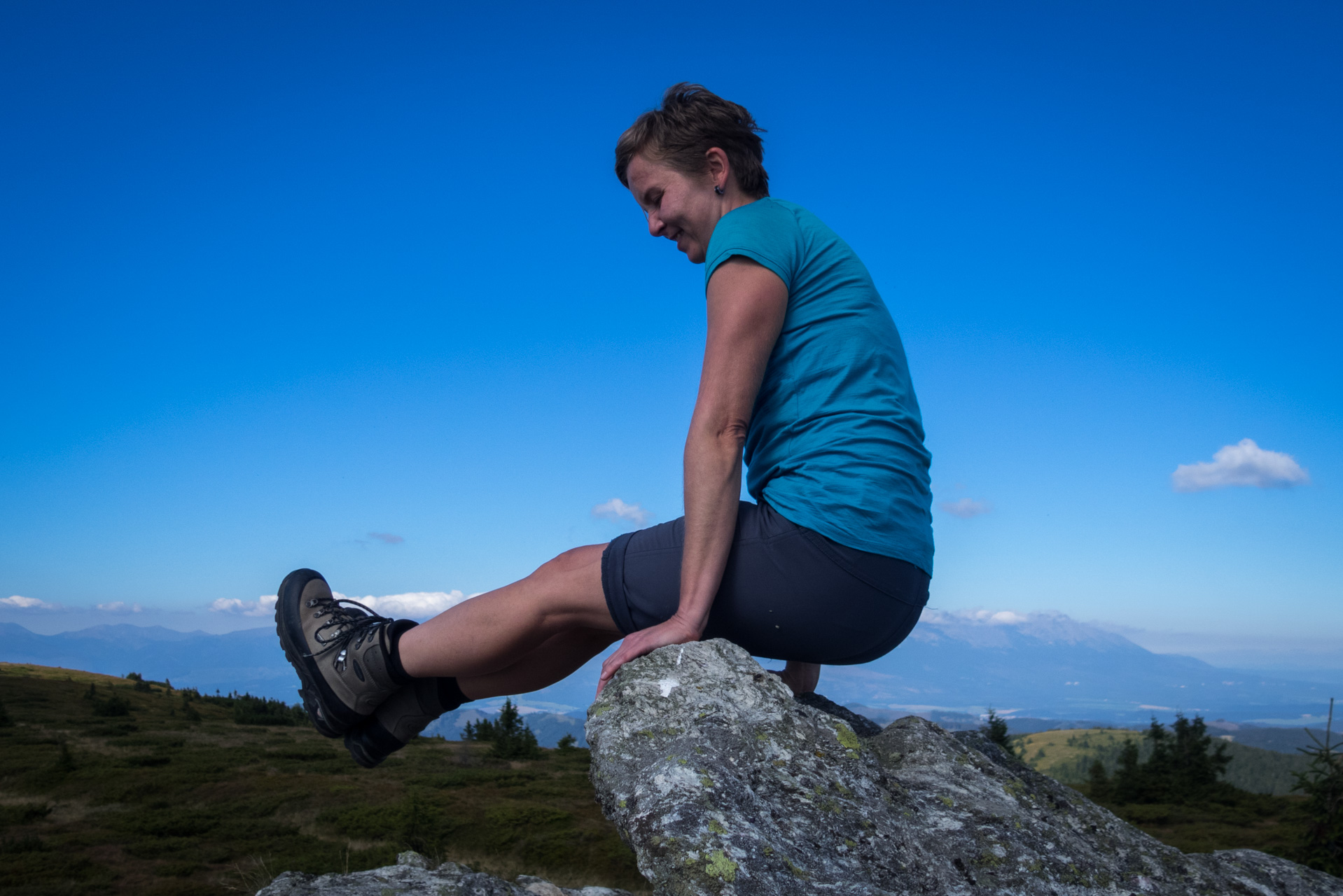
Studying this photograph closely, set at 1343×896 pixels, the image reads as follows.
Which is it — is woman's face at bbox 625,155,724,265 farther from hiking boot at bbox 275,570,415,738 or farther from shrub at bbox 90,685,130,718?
shrub at bbox 90,685,130,718

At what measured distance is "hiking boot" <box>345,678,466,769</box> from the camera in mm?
3699

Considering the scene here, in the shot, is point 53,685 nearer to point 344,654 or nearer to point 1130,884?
point 344,654

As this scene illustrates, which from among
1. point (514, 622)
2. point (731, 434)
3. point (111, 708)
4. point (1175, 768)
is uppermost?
point (731, 434)

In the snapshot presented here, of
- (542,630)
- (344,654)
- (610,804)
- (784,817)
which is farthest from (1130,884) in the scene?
(344,654)

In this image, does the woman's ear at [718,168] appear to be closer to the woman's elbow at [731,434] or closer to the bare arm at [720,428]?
the bare arm at [720,428]

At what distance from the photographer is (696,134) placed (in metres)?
3.30

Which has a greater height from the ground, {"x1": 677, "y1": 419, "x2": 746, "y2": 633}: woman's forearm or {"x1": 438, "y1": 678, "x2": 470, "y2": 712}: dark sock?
{"x1": 677, "y1": 419, "x2": 746, "y2": 633}: woman's forearm

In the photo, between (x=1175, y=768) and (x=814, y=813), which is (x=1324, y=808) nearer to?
(x=1175, y=768)

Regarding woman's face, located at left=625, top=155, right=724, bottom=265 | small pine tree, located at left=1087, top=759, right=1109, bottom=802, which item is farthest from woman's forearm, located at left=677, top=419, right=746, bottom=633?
small pine tree, located at left=1087, top=759, right=1109, bottom=802

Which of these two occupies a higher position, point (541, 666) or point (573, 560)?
point (573, 560)

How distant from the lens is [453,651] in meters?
3.36

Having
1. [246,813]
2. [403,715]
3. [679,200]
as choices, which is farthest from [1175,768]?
[679,200]

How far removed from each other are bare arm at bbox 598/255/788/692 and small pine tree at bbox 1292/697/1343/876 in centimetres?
1778

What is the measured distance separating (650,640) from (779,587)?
53 cm
